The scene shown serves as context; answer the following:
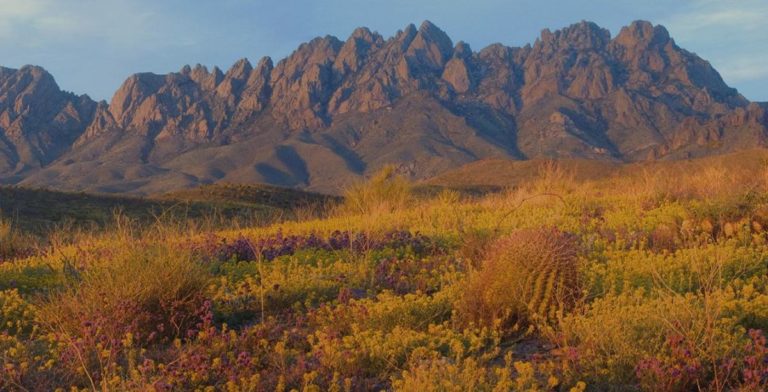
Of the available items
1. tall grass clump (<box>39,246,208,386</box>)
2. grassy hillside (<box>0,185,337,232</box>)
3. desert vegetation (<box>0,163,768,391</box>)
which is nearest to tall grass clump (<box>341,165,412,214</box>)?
grassy hillside (<box>0,185,337,232</box>)

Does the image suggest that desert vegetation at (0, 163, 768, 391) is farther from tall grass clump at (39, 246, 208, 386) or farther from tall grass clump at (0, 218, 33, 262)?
tall grass clump at (0, 218, 33, 262)

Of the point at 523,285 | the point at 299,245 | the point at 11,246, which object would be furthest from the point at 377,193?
the point at 523,285

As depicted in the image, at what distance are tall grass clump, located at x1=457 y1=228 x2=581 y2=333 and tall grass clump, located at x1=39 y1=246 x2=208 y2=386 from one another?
2.31 metres

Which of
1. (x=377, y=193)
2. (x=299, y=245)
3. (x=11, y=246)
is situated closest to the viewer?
(x=299, y=245)

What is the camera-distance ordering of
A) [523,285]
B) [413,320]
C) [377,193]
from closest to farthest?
[413,320] < [523,285] < [377,193]

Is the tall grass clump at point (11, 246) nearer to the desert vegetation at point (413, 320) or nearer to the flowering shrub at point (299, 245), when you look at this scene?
the desert vegetation at point (413, 320)

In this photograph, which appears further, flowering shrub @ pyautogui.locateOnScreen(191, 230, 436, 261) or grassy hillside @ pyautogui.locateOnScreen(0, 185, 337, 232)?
grassy hillside @ pyautogui.locateOnScreen(0, 185, 337, 232)

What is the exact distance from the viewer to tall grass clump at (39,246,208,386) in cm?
581

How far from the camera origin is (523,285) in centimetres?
623

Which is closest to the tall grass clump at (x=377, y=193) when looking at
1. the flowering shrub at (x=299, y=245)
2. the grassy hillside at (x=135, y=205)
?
the grassy hillside at (x=135, y=205)

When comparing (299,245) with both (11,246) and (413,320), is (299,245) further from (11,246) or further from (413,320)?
(11,246)

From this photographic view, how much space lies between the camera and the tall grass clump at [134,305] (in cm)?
581

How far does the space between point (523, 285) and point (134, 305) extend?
3.21 m

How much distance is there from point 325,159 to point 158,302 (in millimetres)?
189233
